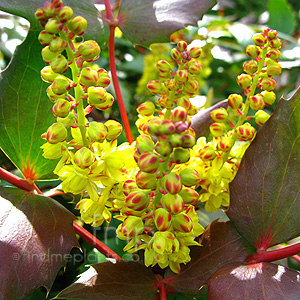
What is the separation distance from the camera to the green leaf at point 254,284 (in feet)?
1.86

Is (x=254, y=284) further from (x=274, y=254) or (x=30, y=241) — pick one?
(x=30, y=241)

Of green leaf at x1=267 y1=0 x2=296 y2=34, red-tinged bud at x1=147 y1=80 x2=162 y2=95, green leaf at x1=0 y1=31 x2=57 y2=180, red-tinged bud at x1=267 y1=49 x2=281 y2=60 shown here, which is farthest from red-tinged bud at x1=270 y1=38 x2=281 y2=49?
green leaf at x1=267 y1=0 x2=296 y2=34

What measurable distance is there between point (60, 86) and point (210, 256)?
0.41m

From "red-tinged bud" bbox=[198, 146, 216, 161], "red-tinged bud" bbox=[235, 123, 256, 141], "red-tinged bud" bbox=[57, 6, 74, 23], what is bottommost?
"red-tinged bud" bbox=[198, 146, 216, 161]

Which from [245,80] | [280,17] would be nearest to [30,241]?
[245,80]

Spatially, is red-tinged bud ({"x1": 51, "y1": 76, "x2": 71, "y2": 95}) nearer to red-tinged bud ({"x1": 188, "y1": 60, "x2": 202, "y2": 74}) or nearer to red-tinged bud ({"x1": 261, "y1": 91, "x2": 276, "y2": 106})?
red-tinged bud ({"x1": 188, "y1": 60, "x2": 202, "y2": 74})

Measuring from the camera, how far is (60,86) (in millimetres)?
521

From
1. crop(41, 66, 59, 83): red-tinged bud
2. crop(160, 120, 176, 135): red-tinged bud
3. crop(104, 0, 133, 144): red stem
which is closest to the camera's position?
crop(160, 120, 176, 135): red-tinged bud

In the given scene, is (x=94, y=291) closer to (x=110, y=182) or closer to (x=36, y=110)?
(x=110, y=182)

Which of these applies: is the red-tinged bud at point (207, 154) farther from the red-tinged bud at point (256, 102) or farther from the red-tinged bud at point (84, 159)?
the red-tinged bud at point (84, 159)

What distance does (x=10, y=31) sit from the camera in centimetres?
172

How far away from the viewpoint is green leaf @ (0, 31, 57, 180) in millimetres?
730

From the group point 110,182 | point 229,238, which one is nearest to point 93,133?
point 110,182

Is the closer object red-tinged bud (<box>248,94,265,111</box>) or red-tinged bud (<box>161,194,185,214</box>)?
red-tinged bud (<box>161,194,185,214</box>)
